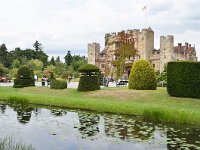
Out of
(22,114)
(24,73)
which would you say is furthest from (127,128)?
(24,73)

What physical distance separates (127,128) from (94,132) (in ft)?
5.15

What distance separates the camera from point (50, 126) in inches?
556

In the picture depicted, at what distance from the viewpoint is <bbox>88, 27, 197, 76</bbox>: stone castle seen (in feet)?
215

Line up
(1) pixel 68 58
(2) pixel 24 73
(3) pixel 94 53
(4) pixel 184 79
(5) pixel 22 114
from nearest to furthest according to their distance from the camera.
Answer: (5) pixel 22 114 < (4) pixel 184 79 < (2) pixel 24 73 < (3) pixel 94 53 < (1) pixel 68 58

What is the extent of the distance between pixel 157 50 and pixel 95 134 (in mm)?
60956

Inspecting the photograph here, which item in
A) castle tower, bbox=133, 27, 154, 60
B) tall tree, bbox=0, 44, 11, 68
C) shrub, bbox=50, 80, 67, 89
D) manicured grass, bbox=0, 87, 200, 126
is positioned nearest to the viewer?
manicured grass, bbox=0, 87, 200, 126

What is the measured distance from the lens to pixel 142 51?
231ft

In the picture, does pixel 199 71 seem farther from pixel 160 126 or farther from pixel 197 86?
pixel 160 126

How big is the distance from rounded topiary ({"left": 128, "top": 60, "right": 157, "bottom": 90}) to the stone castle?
32.3 metres

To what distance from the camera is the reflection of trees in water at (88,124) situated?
41.8 ft

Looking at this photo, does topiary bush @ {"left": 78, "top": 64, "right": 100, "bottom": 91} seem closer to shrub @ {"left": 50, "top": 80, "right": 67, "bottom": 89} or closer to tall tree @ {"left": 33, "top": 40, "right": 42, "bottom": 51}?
shrub @ {"left": 50, "top": 80, "right": 67, "bottom": 89}

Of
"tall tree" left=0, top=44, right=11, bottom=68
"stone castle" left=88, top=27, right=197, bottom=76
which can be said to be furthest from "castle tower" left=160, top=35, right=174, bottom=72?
"tall tree" left=0, top=44, right=11, bottom=68

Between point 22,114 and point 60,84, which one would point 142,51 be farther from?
point 22,114

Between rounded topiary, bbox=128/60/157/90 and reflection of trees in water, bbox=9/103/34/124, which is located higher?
rounded topiary, bbox=128/60/157/90
